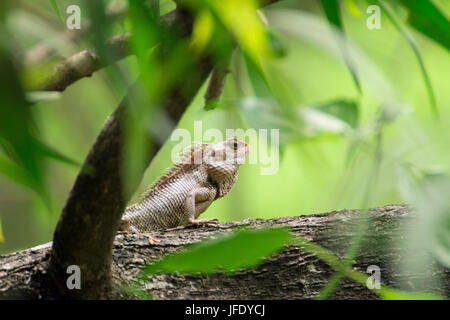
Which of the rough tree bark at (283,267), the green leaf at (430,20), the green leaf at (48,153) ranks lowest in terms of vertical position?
the rough tree bark at (283,267)


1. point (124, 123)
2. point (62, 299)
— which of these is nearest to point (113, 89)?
point (124, 123)

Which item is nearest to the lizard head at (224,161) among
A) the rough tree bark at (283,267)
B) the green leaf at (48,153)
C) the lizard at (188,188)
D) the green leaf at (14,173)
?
the lizard at (188,188)

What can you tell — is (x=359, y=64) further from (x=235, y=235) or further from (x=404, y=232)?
(x=404, y=232)

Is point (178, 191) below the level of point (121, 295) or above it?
Answer: above

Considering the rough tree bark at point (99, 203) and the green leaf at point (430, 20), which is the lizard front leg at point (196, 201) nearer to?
the rough tree bark at point (99, 203)

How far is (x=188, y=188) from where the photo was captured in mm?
2666

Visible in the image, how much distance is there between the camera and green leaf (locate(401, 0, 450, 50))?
2.02 feet

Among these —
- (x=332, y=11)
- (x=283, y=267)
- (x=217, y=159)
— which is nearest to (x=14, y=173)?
(x=332, y=11)

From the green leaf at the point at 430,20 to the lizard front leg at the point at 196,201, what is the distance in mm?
1875

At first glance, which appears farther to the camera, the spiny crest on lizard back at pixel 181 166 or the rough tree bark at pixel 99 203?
the spiny crest on lizard back at pixel 181 166

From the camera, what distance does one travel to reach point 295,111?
61cm

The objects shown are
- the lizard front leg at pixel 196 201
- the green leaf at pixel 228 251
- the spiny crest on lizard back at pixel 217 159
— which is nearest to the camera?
the green leaf at pixel 228 251

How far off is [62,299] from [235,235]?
3.43 ft

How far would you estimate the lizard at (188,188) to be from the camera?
8.32ft
